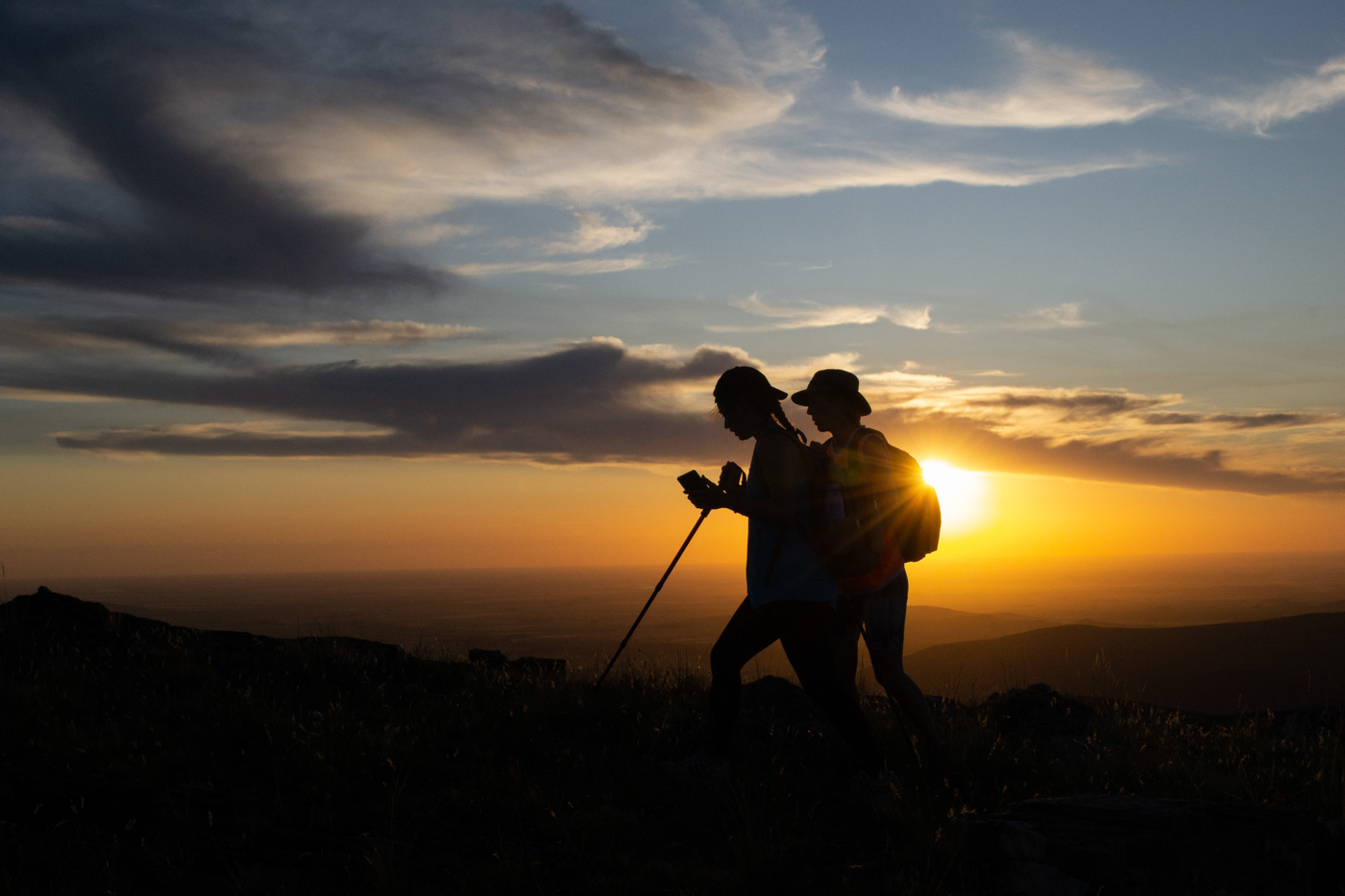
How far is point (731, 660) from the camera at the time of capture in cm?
456

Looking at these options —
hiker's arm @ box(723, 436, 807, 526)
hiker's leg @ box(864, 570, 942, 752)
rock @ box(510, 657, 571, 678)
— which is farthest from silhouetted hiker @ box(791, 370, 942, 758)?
rock @ box(510, 657, 571, 678)

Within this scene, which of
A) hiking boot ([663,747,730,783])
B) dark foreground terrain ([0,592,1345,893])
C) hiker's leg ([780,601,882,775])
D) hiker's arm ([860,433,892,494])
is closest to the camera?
dark foreground terrain ([0,592,1345,893])

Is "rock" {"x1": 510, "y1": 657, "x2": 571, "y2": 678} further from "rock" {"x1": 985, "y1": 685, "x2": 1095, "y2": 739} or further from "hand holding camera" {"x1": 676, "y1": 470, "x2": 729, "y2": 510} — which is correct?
"rock" {"x1": 985, "y1": 685, "x2": 1095, "y2": 739}

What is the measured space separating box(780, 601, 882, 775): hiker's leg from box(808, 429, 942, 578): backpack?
0.30 meters

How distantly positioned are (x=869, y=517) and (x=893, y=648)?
2.66 ft

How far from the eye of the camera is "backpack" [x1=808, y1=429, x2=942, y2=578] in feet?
14.9

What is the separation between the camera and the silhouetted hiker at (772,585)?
4441 millimetres

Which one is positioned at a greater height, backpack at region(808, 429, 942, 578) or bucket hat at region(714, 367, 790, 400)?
bucket hat at region(714, 367, 790, 400)

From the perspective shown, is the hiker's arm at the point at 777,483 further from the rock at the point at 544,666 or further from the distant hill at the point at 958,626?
the distant hill at the point at 958,626

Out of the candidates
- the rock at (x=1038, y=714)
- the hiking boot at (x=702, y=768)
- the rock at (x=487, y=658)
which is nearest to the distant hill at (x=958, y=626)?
the rock at (x=1038, y=714)

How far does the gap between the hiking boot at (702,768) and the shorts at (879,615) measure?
1096 mm

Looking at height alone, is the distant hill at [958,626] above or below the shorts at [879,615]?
below

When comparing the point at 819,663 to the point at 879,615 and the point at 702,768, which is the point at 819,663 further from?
the point at 702,768

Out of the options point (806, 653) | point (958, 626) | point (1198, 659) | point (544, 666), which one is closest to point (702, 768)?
point (806, 653)
